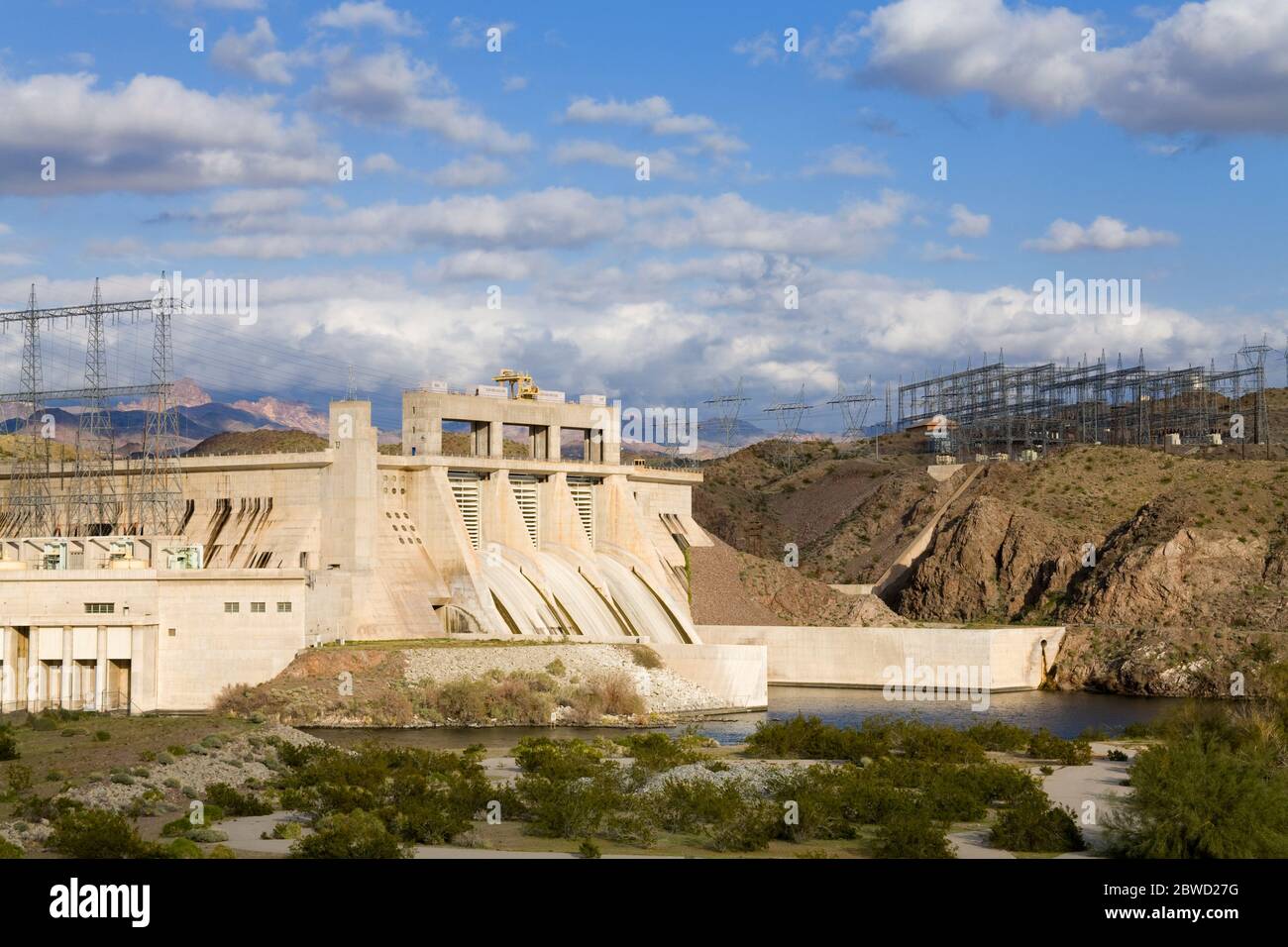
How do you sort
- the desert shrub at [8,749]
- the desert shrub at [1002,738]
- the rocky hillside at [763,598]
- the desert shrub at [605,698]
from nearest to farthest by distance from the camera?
the desert shrub at [8,749] < the desert shrub at [1002,738] < the desert shrub at [605,698] < the rocky hillside at [763,598]

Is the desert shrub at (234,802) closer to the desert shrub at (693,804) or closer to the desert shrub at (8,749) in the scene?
the desert shrub at (693,804)

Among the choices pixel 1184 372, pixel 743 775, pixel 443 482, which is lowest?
pixel 743 775

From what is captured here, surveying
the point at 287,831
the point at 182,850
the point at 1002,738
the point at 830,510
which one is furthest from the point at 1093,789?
the point at 830,510

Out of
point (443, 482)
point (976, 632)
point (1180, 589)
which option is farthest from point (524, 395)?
point (1180, 589)

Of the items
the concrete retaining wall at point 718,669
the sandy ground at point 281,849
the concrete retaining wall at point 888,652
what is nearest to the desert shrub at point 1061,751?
the sandy ground at point 281,849

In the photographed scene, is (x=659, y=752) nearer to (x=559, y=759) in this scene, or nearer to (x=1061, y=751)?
(x=559, y=759)

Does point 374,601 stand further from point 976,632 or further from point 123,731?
point 976,632
